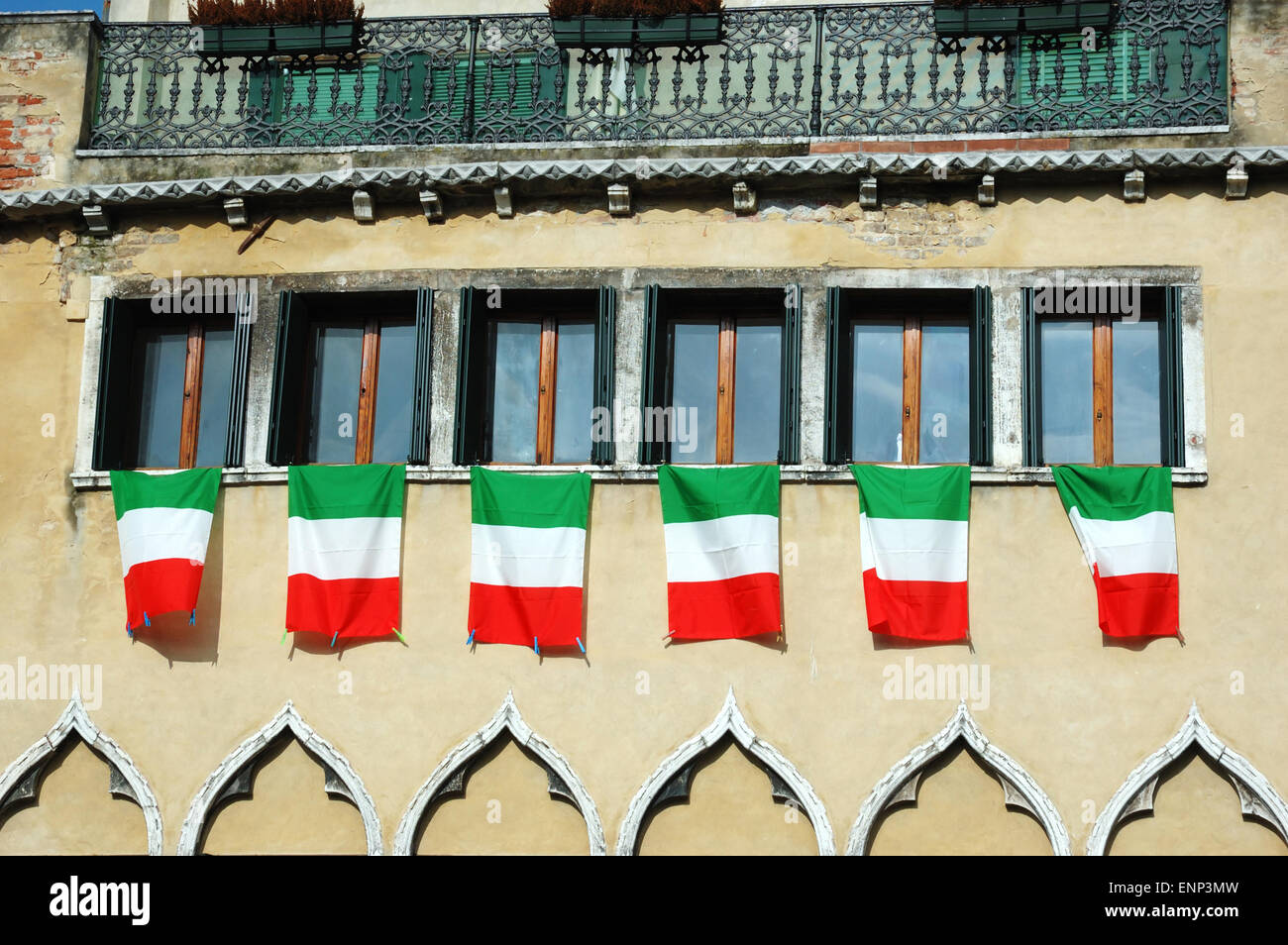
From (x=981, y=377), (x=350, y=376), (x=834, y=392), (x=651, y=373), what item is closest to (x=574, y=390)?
(x=651, y=373)

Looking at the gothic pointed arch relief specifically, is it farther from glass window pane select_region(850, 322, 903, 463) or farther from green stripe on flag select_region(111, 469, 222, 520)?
glass window pane select_region(850, 322, 903, 463)

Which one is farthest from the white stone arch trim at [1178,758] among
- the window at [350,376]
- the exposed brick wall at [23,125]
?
the exposed brick wall at [23,125]

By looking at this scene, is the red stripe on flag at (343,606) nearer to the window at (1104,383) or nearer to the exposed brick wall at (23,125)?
the exposed brick wall at (23,125)

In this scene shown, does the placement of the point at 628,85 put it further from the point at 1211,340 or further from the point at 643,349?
the point at 1211,340

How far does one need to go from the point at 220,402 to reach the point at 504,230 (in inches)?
105

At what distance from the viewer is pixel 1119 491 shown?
50.4 ft

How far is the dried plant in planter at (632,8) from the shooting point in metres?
16.9

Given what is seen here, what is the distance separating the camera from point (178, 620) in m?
16.0

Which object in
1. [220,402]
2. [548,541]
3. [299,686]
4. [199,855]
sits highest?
[220,402]

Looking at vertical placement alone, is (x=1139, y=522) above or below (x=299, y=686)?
above

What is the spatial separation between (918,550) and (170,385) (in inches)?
244

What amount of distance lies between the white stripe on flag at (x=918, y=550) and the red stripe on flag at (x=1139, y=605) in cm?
107

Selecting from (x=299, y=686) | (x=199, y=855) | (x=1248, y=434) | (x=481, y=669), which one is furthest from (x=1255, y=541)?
(x=199, y=855)

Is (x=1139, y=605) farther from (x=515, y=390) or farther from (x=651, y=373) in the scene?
(x=515, y=390)
